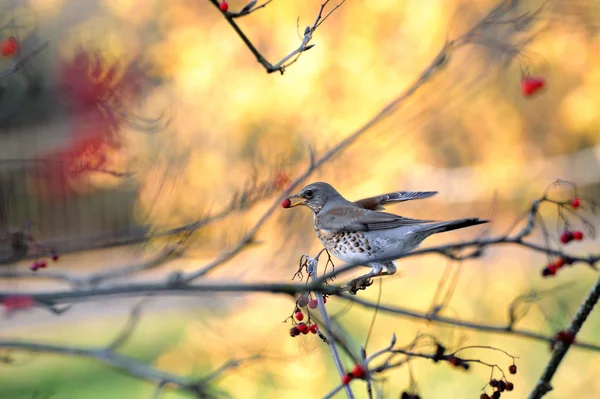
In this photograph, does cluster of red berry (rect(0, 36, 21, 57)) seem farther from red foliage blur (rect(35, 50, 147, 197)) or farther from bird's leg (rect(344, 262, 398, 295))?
bird's leg (rect(344, 262, 398, 295))

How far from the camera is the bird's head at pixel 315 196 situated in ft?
4.12

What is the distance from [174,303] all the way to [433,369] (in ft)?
6.72

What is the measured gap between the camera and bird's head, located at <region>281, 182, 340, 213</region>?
125 centimetres

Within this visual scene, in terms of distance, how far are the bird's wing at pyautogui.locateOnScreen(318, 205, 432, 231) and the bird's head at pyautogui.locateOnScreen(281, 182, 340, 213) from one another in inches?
1.6

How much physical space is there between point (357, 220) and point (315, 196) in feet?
0.38

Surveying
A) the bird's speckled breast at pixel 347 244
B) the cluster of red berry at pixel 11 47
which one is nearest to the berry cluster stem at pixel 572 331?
the bird's speckled breast at pixel 347 244

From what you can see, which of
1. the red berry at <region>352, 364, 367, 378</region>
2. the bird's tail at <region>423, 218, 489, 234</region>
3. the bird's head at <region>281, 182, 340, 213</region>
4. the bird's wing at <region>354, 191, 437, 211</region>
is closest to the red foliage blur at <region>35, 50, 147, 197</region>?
the bird's head at <region>281, 182, 340, 213</region>

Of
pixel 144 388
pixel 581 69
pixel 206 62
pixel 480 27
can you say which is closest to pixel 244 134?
pixel 206 62

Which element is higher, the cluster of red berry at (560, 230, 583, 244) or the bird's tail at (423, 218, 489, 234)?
the cluster of red berry at (560, 230, 583, 244)

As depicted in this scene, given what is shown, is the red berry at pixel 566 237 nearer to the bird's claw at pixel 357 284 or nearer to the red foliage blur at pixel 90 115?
the bird's claw at pixel 357 284

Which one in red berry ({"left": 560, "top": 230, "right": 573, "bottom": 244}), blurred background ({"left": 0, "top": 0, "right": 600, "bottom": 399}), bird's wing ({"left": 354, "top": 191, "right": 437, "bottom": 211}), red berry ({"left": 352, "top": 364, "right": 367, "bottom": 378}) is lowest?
red berry ({"left": 352, "top": 364, "right": 367, "bottom": 378})

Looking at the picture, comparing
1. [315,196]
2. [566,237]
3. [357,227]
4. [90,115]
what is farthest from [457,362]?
[90,115]

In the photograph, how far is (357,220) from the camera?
1207 millimetres

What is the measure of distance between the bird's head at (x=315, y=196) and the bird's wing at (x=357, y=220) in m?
0.04
